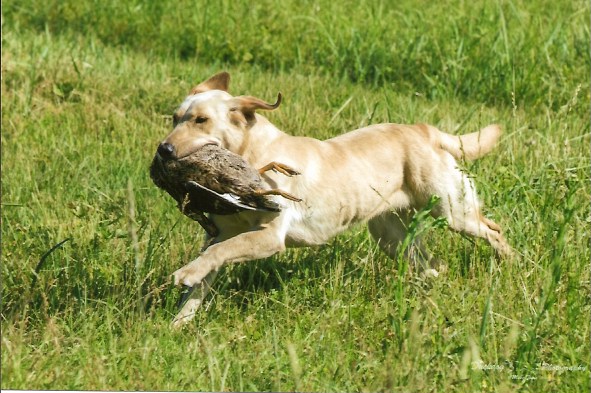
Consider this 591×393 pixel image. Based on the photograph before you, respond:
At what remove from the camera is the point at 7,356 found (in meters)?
4.18

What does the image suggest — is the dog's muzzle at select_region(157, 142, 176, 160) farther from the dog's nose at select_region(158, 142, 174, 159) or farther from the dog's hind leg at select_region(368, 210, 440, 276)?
the dog's hind leg at select_region(368, 210, 440, 276)

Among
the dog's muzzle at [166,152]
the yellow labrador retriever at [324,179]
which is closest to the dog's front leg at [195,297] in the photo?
the yellow labrador retriever at [324,179]

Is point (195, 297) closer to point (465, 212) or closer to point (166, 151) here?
point (166, 151)

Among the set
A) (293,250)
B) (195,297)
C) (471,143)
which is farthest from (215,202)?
(471,143)

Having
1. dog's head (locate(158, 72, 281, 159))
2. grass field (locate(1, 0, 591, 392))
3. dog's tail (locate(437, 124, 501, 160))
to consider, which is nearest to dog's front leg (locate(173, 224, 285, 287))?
grass field (locate(1, 0, 591, 392))

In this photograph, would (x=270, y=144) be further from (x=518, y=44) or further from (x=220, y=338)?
(x=518, y=44)

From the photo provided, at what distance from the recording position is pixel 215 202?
191 inches

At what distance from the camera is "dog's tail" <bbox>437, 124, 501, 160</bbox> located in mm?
6262

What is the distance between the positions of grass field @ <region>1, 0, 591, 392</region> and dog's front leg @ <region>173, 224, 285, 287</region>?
0.50 feet

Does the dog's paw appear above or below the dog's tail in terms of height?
below

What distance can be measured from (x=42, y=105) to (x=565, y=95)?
172 inches

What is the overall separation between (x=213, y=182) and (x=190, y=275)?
1.51 ft

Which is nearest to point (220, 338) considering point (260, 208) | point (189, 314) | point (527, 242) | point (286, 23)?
point (189, 314)

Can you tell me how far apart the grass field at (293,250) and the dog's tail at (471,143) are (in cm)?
21
